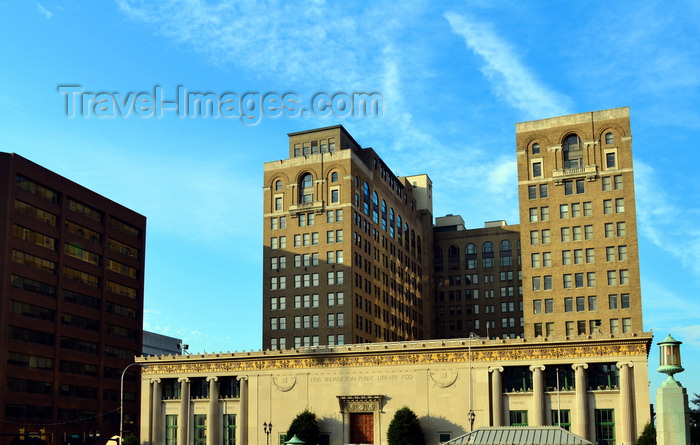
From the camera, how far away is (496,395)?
8525cm

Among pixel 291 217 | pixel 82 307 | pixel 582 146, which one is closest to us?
pixel 582 146

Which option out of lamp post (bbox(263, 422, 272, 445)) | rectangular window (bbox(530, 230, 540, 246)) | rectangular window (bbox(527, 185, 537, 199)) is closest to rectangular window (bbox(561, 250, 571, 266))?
rectangular window (bbox(530, 230, 540, 246))

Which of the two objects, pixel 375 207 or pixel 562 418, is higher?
pixel 375 207

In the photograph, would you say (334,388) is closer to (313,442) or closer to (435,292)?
(313,442)

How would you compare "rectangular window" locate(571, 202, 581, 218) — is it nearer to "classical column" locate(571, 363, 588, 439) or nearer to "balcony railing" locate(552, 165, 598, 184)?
"balcony railing" locate(552, 165, 598, 184)

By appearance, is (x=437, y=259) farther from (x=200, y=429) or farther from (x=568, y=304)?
(x=200, y=429)

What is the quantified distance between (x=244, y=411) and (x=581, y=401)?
35673 millimetres

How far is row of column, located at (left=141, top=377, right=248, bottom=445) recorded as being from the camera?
3706 inches

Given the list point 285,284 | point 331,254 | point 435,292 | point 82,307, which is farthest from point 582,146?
point 82,307

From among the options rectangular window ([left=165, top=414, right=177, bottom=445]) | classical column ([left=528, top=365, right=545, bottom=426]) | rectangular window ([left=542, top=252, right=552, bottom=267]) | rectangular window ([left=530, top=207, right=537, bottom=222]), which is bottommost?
rectangular window ([left=165, top=414, right=177, bottom=445])

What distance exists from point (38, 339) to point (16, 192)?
19892 mm

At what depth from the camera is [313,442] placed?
88.9 metres

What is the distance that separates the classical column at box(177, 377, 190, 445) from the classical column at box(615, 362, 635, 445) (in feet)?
151

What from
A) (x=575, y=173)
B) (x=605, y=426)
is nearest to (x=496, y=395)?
(x=605, y=426)
